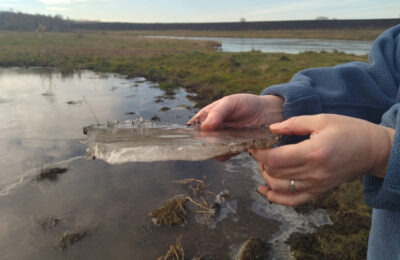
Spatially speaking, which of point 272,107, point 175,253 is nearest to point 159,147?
point 272,107

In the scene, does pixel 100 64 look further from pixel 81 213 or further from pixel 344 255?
pixel 344 255

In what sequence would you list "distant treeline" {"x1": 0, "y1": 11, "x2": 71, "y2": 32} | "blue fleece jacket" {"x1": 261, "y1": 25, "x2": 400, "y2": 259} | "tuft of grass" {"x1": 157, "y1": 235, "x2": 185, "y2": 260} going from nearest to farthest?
"blue fleece jacket" {"x1": 261, "y1": 25, "x2": 400, "y2": 259}, "tuft of grass" {"x1": 157, "y1": 235, "x2": 185, "y2": 260}, "distant treeline" {"x1": 0, "y1": 11, "x2": 71, "y2": 32}

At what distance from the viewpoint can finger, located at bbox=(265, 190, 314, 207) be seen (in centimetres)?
198

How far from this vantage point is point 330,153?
1.61m

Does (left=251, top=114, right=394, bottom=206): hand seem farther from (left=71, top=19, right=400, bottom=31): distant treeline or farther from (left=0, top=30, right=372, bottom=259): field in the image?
(left=71, top=19, right=400, bottom=31): distant treeline

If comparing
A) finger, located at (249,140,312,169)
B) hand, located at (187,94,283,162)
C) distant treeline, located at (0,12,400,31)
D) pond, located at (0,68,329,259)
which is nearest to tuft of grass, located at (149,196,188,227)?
pond, located at (0,68,329,259)

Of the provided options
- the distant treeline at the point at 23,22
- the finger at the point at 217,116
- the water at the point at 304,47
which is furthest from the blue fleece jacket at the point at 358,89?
the distant treeline at the point at 23,22

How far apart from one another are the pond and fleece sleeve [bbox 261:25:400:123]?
325cm

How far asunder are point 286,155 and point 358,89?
137 cm

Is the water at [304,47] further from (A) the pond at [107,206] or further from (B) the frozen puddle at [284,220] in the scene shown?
(B) the frozen puddle at [284,220]

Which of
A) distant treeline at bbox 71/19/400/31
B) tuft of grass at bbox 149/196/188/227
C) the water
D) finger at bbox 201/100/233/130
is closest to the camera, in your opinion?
finger at bbox 201/100/233/130

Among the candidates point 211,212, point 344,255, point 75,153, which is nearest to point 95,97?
point 75,153

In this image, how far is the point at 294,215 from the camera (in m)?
5.65

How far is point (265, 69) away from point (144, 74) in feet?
32.3
